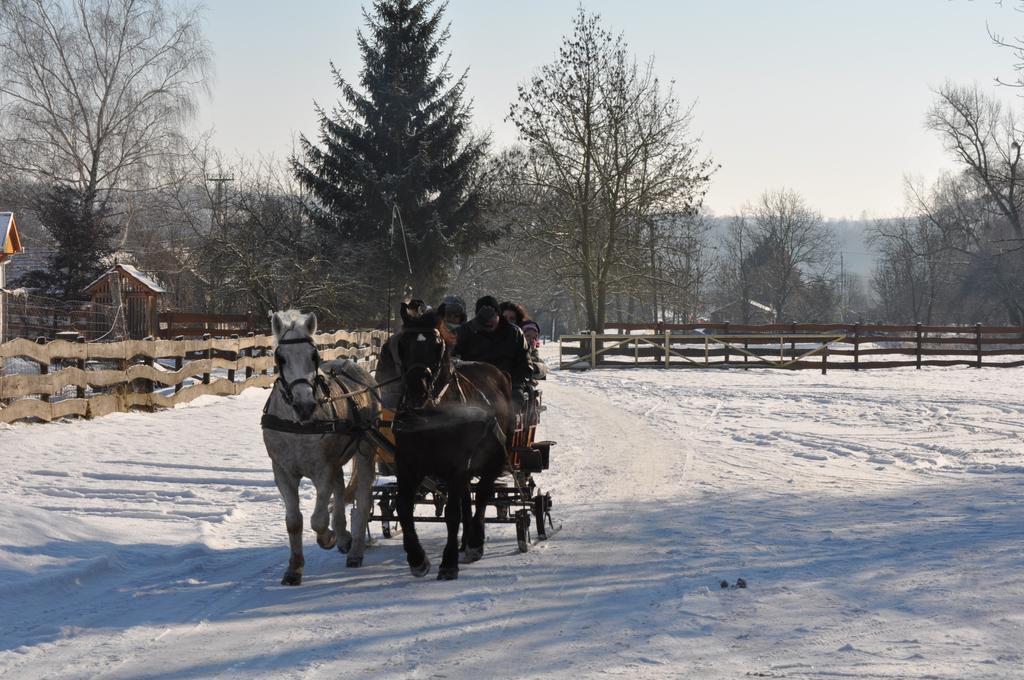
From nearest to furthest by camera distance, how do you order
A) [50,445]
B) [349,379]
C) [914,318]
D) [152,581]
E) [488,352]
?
1. [152,581]
2. [349,379]
3. [488,352]
4. [50,445]
5. [914,318]

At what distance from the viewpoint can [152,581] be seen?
23.1 feet

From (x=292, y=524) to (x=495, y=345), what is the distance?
2.60 m

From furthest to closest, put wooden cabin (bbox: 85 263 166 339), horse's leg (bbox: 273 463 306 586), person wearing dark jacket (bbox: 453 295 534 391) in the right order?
wooden cabin (bbox: 85 263 166 339)
person wearing dark jacket (bbox: 453 295 534 391)
horse's leg (bbox: 273 463 306 586)

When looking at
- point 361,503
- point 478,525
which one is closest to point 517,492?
point 478,525

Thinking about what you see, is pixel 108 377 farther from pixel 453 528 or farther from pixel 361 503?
pixel 453 528

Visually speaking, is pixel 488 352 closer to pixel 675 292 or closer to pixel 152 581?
pixel 152 581

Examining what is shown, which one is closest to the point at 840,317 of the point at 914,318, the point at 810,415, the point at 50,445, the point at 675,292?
the point at 914,318

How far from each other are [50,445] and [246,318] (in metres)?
20.2

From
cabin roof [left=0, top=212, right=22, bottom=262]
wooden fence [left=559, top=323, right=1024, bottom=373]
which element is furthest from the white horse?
wooden fence [left=559, top=323, right=1024, bottom=373]

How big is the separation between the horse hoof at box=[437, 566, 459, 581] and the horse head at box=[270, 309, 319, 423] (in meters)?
1.39

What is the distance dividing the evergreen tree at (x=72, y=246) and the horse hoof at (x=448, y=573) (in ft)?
97.8

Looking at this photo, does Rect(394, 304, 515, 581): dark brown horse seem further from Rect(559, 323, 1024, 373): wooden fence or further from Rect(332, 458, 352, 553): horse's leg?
Rect(559, 323, 1024, 373): wooden fence

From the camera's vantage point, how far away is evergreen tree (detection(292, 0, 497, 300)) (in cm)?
3791

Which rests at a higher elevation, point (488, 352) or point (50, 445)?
point (488, 352)
